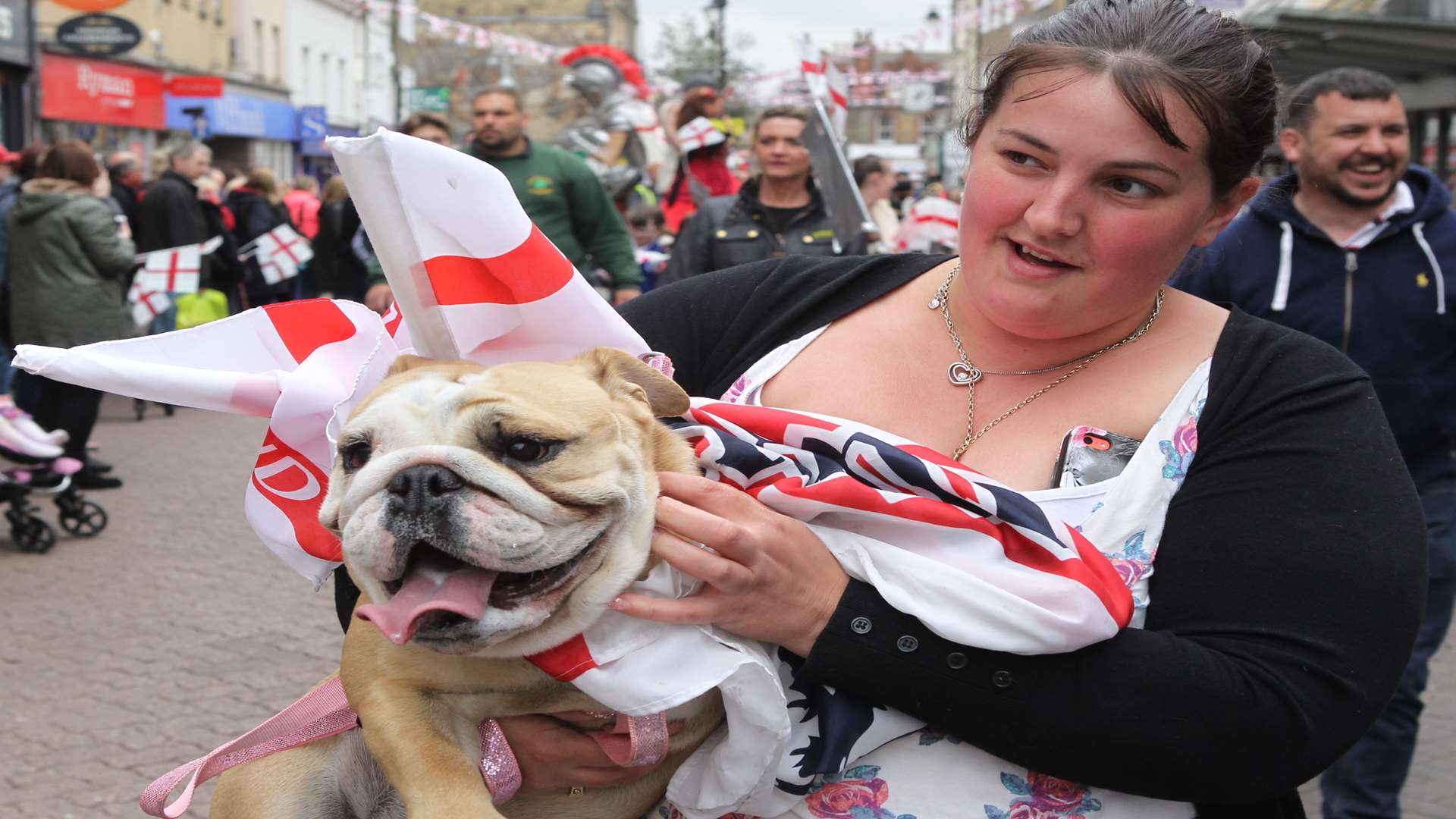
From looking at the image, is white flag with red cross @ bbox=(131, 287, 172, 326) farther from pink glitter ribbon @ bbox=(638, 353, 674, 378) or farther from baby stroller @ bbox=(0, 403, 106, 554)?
pink glitter ribbon @ bbox=(638, 353, 674, 378)

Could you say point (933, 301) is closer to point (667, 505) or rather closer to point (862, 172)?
point (667, 505)

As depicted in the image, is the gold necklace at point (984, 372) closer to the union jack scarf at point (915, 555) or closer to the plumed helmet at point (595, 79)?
the union jack scarf at point (915, 555)

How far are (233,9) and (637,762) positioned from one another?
38.1 meters

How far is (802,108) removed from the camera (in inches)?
303

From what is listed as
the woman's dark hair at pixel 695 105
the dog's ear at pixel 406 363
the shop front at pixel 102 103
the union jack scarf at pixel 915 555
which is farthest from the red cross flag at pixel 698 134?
the shop front at pixel 102 103

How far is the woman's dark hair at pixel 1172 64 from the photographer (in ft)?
6.35

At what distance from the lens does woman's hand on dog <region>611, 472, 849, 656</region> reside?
174 cm

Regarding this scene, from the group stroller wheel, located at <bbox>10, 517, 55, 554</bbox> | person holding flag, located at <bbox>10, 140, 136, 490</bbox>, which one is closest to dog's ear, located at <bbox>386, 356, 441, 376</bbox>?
stroller wheel, located at <bbox>10, 517, 55, 554</bbox>

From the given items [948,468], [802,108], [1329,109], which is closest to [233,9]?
[802,108]

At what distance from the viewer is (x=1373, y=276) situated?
455 centimetres

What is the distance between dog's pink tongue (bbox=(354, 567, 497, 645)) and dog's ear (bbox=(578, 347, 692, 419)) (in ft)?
1.21

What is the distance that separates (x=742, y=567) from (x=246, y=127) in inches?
1414

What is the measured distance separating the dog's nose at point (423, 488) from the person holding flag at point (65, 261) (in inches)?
324

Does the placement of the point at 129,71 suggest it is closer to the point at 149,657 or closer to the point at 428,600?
the point at 149,657
